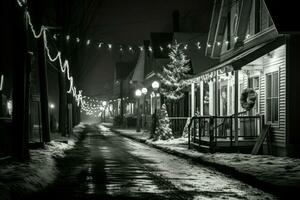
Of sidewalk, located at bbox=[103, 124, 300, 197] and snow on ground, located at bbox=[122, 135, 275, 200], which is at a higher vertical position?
sidewalk, located at bbox=[103, 124, 300, 197]

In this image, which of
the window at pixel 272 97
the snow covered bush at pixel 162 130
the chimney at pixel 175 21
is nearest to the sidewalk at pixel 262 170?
the window at pixel 272 97

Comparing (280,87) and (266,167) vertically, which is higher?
(280,87)

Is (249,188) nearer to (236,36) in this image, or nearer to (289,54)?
(289,54)

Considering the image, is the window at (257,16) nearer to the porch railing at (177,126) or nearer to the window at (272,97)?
the window at (272,97)

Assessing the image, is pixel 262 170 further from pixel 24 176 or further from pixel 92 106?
pixel 92 106

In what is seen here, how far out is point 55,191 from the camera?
1105 centimetres

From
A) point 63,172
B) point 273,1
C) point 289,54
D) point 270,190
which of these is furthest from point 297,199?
point 273,1

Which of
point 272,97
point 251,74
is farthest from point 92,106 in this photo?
point 272,97

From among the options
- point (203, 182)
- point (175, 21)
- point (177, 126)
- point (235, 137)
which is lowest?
point (203, 182)

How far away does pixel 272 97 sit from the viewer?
829 inches

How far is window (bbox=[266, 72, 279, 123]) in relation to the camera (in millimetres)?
20734

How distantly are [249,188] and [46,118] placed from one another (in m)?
14.6

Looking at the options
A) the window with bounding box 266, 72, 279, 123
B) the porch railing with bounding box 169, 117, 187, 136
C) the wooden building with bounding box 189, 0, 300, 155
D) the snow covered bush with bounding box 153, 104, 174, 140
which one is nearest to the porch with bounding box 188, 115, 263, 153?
the wooden building with bounding box 189, 0, 300, 155

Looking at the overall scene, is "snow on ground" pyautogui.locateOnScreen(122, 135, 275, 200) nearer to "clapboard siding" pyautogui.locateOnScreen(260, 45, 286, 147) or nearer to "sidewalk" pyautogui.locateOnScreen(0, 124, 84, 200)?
"sidewalk" pyautogui.locateOnScreen(0, 124, 84, 200)
